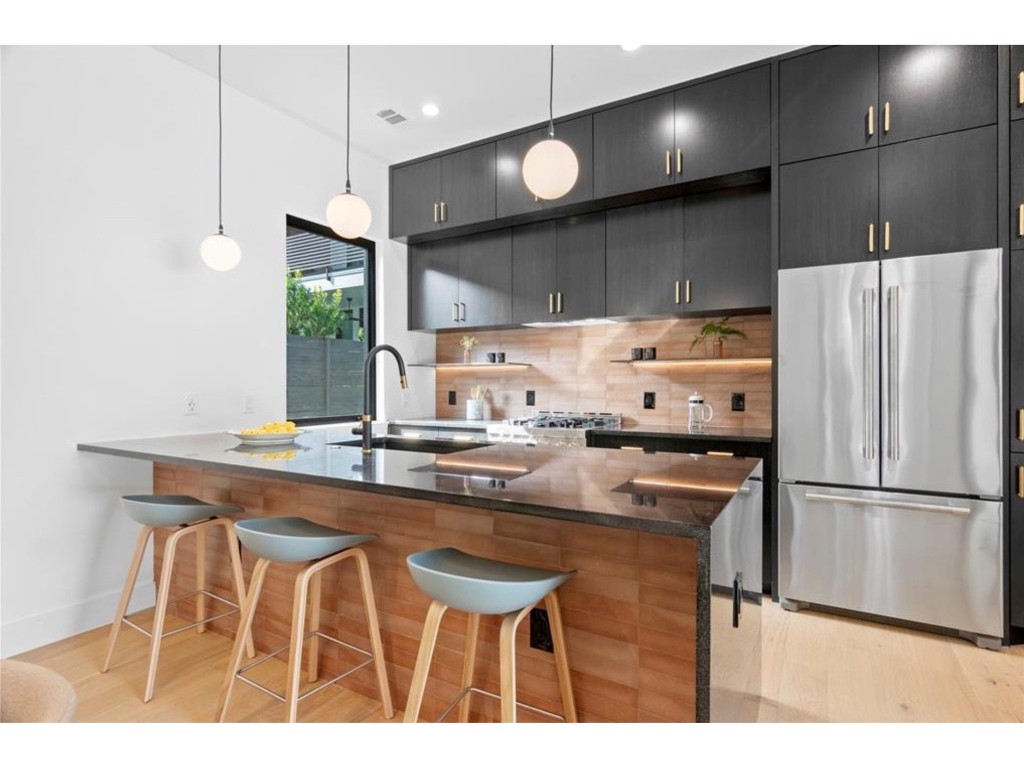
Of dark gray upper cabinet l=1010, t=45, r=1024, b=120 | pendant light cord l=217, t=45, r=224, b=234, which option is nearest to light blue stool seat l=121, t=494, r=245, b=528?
pendant light cord l=217, t=45, r=224, b=234

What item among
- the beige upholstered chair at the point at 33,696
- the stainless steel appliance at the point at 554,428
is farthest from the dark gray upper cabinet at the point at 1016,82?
the beige upholstered chair at the point at 33,696

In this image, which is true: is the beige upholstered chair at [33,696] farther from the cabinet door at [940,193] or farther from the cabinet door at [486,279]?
the cabinet door at [486,279]

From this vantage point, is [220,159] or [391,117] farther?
[391,117]

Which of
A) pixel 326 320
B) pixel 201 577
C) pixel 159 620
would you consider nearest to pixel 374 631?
pixel 159 620

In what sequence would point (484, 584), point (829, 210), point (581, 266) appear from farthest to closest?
point (581, 266)
point (829, 210)
point (484, 584)

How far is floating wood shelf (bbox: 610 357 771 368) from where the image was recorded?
3.64 meters

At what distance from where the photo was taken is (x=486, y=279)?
4.38m

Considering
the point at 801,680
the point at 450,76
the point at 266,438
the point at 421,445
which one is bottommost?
the point at 801,680

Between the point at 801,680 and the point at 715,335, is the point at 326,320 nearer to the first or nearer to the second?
the point at 715,335

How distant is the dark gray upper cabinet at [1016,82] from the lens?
2.52 m

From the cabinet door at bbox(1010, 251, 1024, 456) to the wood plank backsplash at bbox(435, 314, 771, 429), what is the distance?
1250 mm

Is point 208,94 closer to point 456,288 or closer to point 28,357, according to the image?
point 28,357

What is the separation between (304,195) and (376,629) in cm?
296

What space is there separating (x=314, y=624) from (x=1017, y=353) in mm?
3197
